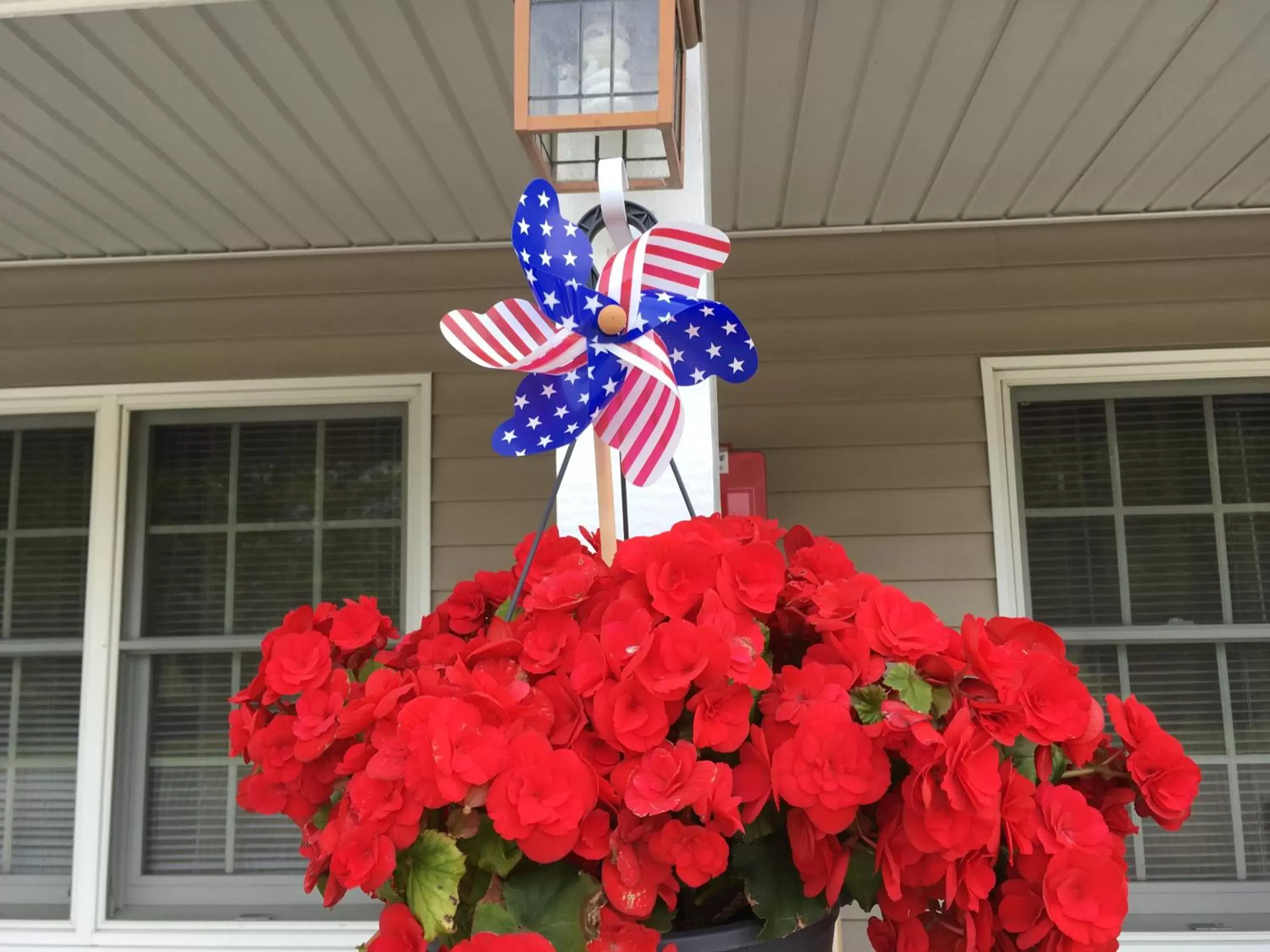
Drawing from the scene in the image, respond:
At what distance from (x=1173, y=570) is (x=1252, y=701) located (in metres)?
0.41

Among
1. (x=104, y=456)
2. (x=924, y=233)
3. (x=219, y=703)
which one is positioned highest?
(x=924, y=233)

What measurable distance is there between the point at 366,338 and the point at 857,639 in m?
2.25

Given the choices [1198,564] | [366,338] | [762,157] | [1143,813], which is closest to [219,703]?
[366,338]

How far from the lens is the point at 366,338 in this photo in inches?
A: 101

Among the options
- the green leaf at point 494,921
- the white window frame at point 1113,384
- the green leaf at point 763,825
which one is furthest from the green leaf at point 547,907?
the white window frame at point 1113,384

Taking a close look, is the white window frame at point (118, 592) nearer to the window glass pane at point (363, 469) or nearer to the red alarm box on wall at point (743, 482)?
the window glass pane at point (363, 469)

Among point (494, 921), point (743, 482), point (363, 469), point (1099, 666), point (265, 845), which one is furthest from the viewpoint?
point (363, 469)

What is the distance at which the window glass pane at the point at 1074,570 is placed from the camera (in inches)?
96.3

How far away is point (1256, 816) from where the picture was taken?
238 cm

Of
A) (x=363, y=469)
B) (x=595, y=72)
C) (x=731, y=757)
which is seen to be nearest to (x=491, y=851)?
(x=731, y=757)

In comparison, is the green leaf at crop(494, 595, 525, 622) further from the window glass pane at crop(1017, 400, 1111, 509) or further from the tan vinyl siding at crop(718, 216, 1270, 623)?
the window glass pane at crop(1017, 400, 1111, 509)

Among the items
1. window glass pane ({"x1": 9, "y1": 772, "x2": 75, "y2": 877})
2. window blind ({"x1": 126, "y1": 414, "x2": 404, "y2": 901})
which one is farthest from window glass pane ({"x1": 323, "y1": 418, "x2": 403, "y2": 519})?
window glass pane ({"x1": 9, "y1": 772, "x2": 75, "y2": 877})

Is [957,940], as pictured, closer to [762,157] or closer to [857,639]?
[857,639]

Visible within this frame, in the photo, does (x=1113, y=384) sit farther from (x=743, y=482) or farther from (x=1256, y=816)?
(x=1256, y=816)
